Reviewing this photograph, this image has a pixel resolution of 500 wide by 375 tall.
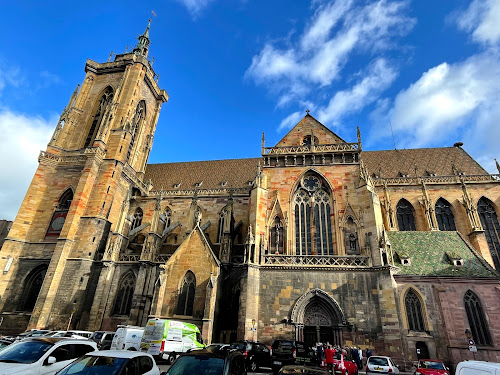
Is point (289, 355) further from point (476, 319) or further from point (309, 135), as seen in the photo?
point (309, 135)

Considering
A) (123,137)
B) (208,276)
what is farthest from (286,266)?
(123,137)

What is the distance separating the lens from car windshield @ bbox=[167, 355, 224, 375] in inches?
209

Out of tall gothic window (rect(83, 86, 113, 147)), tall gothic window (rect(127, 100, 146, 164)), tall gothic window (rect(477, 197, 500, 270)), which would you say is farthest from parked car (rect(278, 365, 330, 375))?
tall gothic window (rect(127, 100, 146, 164))

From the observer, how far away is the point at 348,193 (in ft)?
67.3

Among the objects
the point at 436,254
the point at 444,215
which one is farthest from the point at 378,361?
the point at 444,215

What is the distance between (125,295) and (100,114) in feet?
62.1

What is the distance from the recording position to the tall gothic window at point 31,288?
2186cm

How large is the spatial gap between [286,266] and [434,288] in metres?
9.15

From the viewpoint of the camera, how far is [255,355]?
1331 cm

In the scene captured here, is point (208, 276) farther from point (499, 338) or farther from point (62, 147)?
point (62, 147)

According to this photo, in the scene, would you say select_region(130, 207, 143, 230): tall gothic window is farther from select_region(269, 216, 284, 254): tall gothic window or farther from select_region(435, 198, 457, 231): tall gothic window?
select_region(435, 198, 457, 231): tall gothic window

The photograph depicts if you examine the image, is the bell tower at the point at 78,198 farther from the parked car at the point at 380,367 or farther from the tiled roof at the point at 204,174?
the parked car at the point at 380,367

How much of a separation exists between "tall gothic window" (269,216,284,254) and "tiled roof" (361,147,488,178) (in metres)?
14.1

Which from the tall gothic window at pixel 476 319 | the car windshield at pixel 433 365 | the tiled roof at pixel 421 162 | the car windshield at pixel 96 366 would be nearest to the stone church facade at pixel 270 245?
the tall gothic window at pixel 476 319
